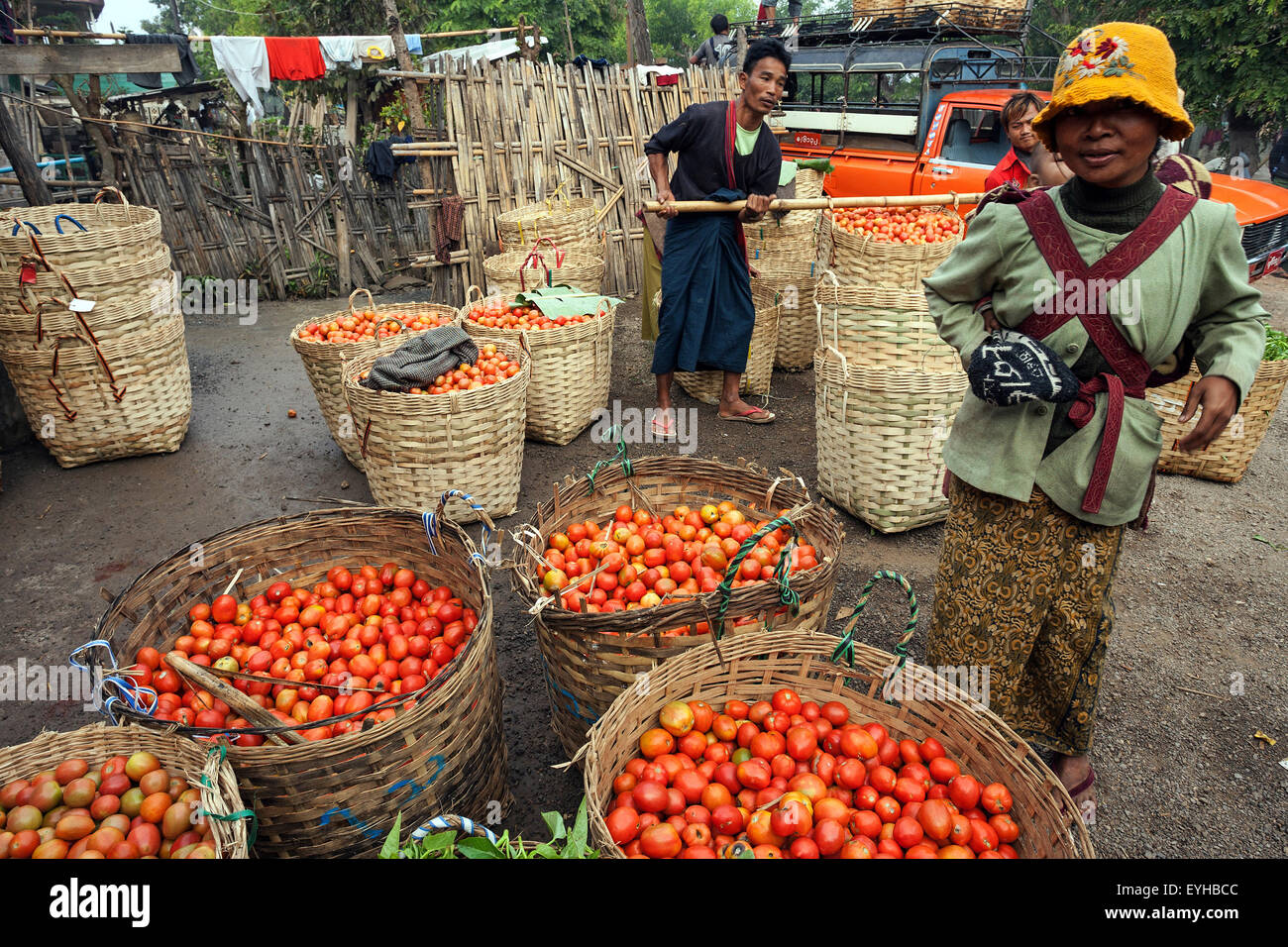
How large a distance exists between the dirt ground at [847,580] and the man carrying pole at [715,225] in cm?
55

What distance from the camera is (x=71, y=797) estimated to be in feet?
6.09

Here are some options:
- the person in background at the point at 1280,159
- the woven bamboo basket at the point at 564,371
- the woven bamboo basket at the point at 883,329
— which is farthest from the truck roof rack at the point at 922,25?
the woven bamboo basket at the point at 564,371

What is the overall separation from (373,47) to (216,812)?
15681mm

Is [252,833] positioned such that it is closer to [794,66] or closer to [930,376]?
[930,376]

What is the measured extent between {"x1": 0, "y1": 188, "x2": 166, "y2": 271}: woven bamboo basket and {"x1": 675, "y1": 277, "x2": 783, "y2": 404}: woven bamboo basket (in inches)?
146

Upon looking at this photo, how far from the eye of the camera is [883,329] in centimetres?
434

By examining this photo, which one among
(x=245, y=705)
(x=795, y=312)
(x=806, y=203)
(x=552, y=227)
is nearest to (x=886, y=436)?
(x=806, y=203)

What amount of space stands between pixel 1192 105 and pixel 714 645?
14469 millimetres

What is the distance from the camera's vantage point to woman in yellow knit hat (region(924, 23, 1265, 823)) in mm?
1730

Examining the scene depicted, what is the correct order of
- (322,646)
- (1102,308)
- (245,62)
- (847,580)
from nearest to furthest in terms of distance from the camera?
1. (1102,308)
2. (322,646)
3. (847,580)
4. (245,62)

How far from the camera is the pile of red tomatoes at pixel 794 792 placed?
5.91 feet

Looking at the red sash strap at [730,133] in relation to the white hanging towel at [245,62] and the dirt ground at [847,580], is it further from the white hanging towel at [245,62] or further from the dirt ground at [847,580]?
the white hanging towel at [245,62]

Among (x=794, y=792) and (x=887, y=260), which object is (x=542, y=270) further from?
(x=794, y=792)
